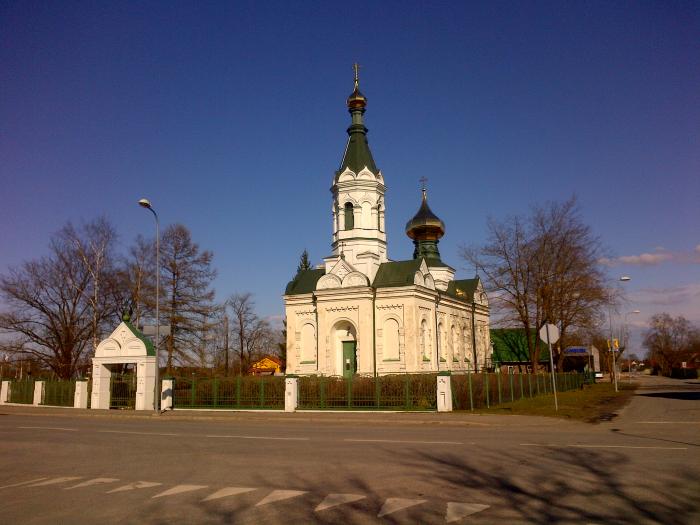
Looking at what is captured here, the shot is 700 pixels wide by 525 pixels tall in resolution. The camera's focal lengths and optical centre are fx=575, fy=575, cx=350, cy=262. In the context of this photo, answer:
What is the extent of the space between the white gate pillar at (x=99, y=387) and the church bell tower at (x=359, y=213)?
1516cm

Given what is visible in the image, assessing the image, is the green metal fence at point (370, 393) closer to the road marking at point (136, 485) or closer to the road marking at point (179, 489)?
the road marking at point (136, 485)

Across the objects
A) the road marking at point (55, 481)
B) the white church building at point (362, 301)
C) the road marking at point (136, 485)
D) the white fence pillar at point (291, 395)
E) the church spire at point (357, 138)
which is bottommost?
the road marking at point (55, 481)

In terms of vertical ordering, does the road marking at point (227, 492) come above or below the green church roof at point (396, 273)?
below

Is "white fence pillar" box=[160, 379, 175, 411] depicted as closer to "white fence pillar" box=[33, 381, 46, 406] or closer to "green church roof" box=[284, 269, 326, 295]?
"white fence pillar" box=[33, 381, 46, 406]

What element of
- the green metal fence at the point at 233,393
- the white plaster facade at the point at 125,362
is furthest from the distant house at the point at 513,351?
the white plaster facade at the point at 125,362

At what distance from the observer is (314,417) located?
20.6 meters

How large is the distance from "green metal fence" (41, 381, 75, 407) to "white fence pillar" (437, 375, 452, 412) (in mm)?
19166

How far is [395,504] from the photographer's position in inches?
267

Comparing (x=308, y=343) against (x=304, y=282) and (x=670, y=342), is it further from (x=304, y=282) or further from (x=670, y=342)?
(x=670, y=342)

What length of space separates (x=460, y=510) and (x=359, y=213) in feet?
104

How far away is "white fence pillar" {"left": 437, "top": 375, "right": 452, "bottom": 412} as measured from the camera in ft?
69.5

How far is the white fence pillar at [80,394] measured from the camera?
1107 inches

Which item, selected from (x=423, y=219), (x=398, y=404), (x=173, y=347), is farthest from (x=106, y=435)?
(x=423, y=219)

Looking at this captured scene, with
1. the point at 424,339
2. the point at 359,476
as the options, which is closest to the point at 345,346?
the point at 424,339
